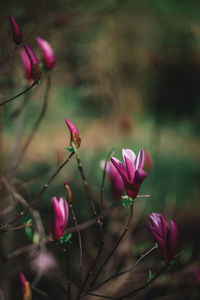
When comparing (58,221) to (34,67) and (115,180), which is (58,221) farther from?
(34,67)

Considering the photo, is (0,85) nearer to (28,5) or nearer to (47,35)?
(47,35)

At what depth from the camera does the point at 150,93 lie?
5.57 meters

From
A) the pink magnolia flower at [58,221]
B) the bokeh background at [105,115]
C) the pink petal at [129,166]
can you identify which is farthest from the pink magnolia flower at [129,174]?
the bokeh background at [105,115]

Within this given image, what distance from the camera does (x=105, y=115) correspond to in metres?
2.10

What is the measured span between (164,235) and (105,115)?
1.54m

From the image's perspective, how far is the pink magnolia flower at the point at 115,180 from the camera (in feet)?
2.52

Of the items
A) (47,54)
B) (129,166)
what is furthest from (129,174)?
(47,54)

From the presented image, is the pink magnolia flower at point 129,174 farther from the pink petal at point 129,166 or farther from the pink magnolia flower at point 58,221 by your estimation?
the pink magnolia flower at point 58,221

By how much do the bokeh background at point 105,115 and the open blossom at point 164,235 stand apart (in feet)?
0.89

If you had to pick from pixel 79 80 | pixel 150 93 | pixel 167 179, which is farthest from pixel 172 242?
pixel 150 93

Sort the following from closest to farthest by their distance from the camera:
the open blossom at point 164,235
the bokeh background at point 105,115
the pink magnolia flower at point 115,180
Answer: the open blossom at point 164,235 → the pink magnolia flower at point 115,180 → the bokeh background at point 105,115

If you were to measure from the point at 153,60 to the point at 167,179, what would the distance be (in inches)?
65.9

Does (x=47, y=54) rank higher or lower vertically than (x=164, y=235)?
higher

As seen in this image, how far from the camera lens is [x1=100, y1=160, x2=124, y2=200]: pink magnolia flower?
2.52ft
